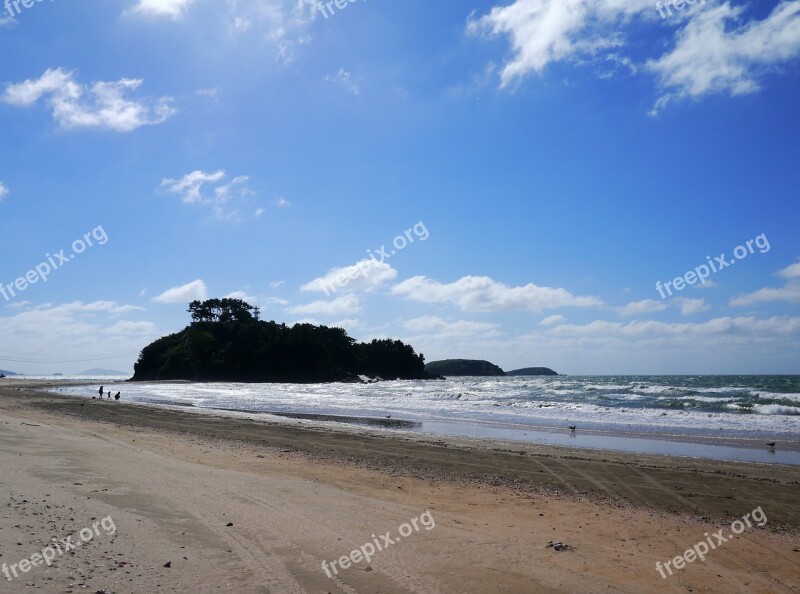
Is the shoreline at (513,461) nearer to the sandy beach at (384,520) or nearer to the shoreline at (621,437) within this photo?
the sandy beach at (384,520)

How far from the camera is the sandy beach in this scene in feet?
18.8

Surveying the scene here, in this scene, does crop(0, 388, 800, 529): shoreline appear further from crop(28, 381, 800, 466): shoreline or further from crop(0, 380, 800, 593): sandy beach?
crop(28, 381, 800, 466): shoreline

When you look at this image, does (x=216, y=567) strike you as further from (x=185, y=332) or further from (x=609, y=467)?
(x=185, y=332)

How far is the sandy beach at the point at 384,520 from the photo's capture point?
5.73 metres

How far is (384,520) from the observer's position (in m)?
8.07

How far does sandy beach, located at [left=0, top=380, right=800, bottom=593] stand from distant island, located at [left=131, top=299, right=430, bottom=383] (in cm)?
10068

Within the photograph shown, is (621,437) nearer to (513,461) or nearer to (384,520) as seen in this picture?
(513,461)

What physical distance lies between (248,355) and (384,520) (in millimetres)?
110325

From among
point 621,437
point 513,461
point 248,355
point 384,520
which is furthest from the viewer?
point 248,355

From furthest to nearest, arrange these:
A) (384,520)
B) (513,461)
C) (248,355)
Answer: (248,355), (513,461), (384,520)

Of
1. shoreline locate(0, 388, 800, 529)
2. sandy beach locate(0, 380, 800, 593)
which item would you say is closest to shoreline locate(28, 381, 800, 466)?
shoreline locate(0, 388, 800, 529)

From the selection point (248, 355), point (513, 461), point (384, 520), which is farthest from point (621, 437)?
point (248, 355)

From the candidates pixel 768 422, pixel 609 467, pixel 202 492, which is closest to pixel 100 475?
pixel 202 492

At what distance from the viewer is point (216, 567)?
5.72 m
